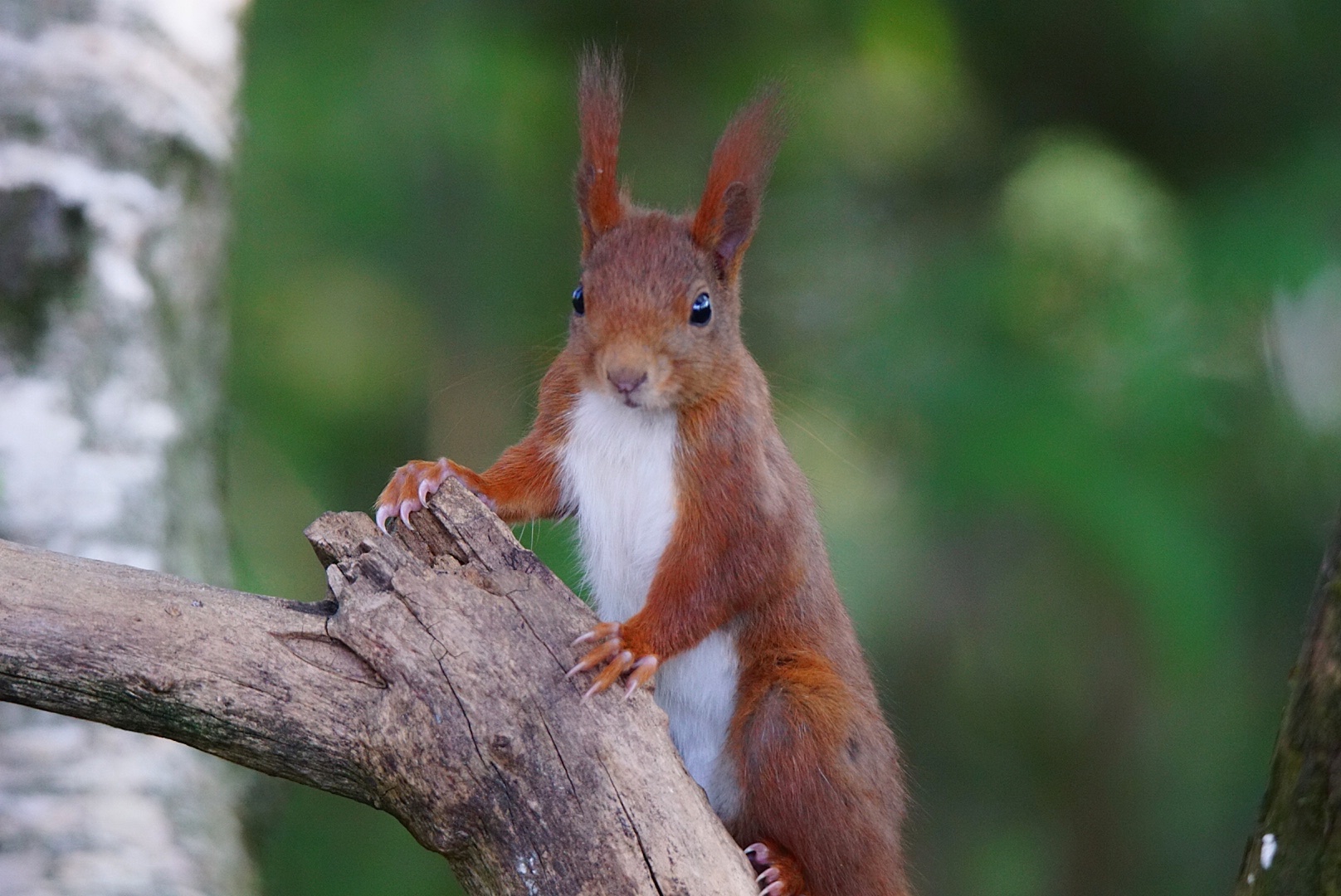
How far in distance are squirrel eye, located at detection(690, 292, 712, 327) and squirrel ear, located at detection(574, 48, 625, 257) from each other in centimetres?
22

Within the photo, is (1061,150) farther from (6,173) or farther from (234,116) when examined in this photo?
(6,173)

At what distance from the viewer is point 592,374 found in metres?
2.32

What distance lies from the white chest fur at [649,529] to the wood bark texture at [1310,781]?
0.90m

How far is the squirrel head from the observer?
2.29 m

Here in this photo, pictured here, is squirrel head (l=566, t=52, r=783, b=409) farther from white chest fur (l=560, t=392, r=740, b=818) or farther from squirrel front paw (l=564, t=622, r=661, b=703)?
squirrel front paw (l=564, t=622, r=661, b=703)

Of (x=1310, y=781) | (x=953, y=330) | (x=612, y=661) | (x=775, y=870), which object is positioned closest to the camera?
(x=1310, y=781)

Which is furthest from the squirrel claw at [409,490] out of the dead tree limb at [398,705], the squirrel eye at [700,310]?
the squirrel eye at [700,310]

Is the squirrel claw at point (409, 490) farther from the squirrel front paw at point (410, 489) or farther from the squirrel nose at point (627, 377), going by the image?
the squirrel nose at point (627, 377)

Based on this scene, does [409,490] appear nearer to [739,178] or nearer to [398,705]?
[398,705]

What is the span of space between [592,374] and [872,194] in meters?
2.47

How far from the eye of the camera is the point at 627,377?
7.32ft

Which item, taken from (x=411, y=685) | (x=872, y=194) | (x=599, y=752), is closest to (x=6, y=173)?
(x=411, y=685)

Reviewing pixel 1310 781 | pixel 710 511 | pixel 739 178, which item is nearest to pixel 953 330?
pixel 739 178

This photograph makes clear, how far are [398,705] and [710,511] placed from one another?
69 cm
